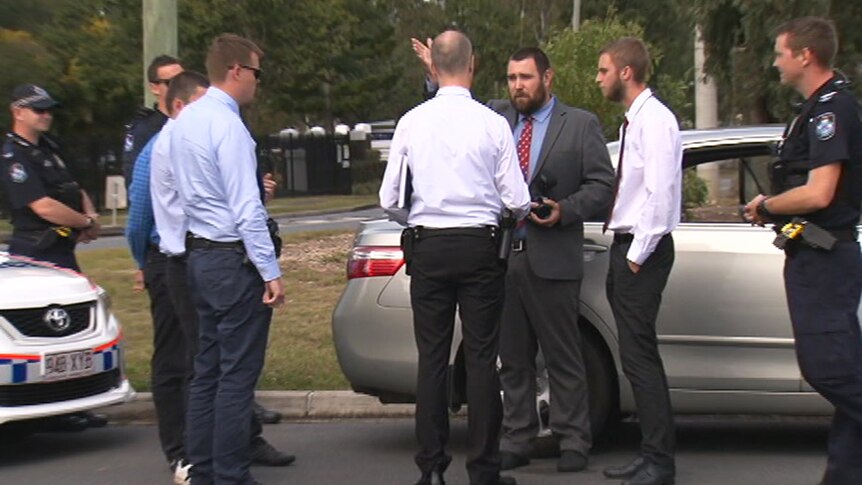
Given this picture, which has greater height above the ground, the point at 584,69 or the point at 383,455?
the point at 584,69

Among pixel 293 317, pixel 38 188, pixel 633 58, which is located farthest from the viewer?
pixel 293 317

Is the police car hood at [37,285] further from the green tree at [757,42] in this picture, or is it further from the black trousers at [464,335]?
the green tree at [757,42]

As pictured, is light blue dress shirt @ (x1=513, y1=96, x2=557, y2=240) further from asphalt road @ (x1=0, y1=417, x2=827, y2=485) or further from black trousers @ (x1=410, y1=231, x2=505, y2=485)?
asphalt road @ (x1=0, y1=417, x2=827, y2=485)

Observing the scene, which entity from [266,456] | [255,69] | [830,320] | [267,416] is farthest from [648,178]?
[267,416]

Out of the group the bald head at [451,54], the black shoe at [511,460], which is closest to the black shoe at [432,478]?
the black shoe at [511,460]

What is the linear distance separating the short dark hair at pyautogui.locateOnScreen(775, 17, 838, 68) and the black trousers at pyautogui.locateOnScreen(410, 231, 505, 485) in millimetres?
1490

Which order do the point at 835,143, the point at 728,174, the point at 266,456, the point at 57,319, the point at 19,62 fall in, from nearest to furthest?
the point at 835,143
the point at 266,456
the point at 57,319
the point at 728,174
the point at 19,62

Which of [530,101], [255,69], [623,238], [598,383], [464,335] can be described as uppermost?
[255,69]

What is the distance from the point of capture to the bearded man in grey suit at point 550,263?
6.09 m

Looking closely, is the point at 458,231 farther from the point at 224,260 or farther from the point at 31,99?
the point at 31,99

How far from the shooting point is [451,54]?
549 cm

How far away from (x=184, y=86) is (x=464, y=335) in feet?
6.05

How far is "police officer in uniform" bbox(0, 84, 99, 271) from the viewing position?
7.02m

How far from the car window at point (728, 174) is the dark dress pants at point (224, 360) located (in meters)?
2.39
